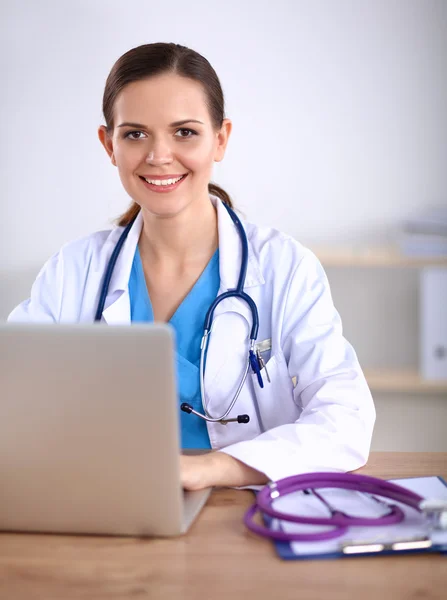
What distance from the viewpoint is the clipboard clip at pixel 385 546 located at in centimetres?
92

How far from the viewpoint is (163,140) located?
161cm

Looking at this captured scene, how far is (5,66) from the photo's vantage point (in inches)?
127

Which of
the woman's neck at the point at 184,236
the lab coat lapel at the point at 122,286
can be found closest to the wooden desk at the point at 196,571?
the lab coat lapel at the point at 122,286

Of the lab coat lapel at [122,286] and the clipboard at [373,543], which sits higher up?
the lab coat lapel at [122,286]

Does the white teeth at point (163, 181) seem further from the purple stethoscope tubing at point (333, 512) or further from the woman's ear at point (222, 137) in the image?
the purple stethoscope tubing at point (333, 512)

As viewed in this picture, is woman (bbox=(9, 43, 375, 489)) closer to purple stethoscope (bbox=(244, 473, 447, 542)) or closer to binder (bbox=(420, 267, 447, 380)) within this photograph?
purple stethoscope (bbox=(244, 473, 447, 542))

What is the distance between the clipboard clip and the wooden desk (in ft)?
0.03

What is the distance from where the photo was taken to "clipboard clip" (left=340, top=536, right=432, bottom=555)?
0.92 metres

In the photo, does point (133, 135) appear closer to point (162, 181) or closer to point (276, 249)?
point (162, 181)

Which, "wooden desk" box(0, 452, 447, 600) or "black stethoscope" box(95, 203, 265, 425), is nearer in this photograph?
"wooden desk" box(0, 452, 447, 600)

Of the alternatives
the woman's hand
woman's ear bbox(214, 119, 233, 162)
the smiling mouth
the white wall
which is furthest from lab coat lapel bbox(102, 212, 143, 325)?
the white wall

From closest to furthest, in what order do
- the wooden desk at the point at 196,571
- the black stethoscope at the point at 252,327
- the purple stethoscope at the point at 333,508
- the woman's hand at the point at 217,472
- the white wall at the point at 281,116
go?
the wooden desk at the point at 196,571
the purple stethoscope at the point at 333,508
the woman's hand at the point at 217,472
the black stethoscope at the point at 252,327
the white wall at the point at 281,116

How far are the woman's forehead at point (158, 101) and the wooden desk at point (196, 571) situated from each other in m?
0.88

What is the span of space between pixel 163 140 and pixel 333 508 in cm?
88
